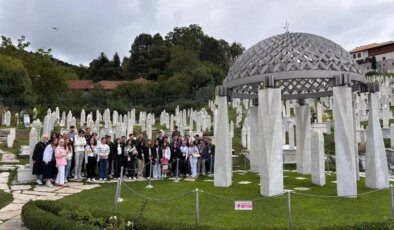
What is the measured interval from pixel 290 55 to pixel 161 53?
58814 millimetres

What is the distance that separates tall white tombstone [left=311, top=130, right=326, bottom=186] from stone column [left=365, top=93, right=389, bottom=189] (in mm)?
1487

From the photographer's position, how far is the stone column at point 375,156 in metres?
12.2

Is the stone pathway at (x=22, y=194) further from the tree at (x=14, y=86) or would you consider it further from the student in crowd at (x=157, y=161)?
the tree at (x=14, y=86)

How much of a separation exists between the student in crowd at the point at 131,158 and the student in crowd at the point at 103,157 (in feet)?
2.90

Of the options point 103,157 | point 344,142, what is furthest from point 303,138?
point 103,157

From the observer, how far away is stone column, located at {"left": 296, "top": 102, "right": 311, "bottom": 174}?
15289mm

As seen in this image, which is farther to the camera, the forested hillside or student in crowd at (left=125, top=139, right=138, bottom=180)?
the forested hillside

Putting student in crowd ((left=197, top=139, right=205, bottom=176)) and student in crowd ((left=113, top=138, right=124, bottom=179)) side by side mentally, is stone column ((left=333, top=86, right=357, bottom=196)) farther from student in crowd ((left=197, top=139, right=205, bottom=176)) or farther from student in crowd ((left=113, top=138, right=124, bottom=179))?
student in crowd ((left=113, top=138, right=124, bottom=179))

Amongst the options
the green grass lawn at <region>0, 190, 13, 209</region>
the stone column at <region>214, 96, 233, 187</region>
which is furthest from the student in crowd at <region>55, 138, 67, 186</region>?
the stone column at <region>214, 96, 233, 187</region>

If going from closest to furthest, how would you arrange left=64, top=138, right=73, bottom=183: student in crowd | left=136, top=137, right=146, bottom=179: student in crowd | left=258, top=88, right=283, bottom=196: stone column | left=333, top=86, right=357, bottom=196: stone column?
left=333, top=86, right=357, bottom=196: stone column
left=258, top=88, right=283, bottom=196: stone column
left=64, top=138, right=73, bottom=183: student in crowd
left=136, top=137, right=146, bottom=179: student in crowd

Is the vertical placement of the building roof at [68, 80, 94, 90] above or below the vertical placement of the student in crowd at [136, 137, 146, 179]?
above

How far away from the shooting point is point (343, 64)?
11.9 m

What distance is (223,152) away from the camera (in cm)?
1308

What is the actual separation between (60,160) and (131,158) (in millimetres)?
2849
